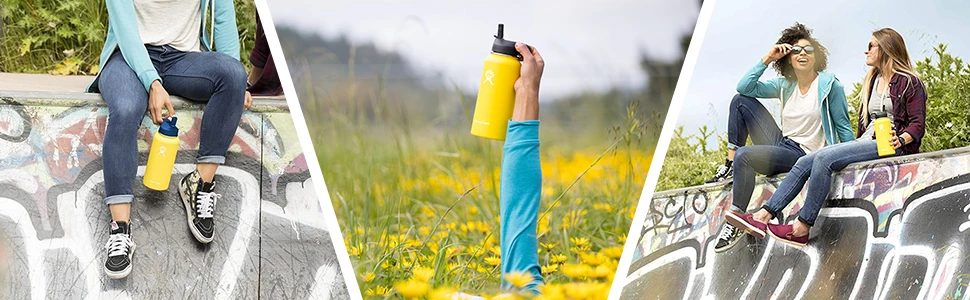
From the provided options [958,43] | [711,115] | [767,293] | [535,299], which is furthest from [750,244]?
[535,299]

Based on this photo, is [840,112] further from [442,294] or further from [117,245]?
[117,245]

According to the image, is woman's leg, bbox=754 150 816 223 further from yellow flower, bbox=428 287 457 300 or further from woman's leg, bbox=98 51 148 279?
woman's leg, bbox=98 51 148 279

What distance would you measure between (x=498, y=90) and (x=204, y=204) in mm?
1227

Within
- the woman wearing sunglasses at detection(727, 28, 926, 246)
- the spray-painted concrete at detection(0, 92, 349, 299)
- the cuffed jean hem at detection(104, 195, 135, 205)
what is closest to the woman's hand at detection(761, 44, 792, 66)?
the woman wearing sunglasses at detection(727, 28, 926, 246)

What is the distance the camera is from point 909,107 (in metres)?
3.16

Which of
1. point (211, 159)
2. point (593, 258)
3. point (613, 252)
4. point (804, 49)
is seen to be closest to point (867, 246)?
point (804, 49)

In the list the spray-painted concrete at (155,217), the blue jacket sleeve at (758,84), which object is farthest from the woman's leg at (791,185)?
the spray-painted concrete at (155,217)

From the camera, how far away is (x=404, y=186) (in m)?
3.83

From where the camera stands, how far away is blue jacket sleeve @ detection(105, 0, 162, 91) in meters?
2.97

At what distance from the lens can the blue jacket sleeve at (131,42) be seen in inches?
117

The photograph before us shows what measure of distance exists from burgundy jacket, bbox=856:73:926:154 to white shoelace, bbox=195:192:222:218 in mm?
2555

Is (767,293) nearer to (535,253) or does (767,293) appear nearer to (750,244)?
(750,244)

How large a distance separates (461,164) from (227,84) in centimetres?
127

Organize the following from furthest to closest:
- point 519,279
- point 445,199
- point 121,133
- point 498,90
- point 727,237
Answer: point 445,199 < point 727,237 < point 121,133 < point 498,90 < point 519,279
